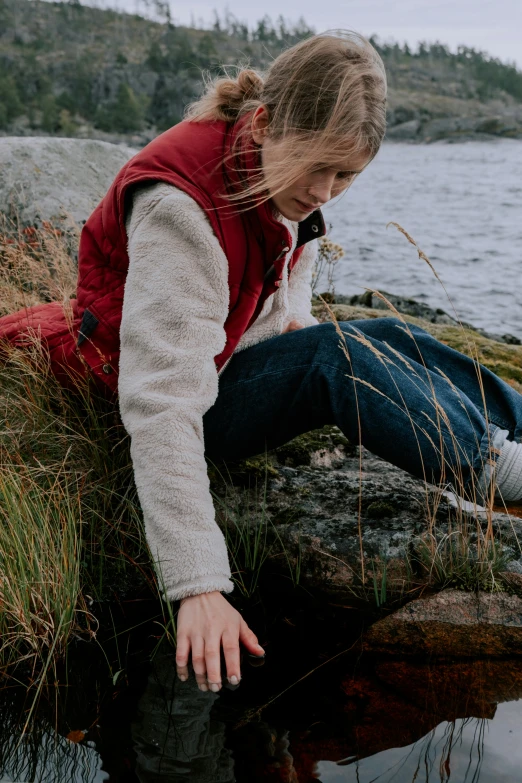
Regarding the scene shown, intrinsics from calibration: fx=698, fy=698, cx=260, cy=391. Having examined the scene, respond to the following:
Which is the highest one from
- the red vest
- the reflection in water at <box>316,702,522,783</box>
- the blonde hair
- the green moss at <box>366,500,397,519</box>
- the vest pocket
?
the blonde hair

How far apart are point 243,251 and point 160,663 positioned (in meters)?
1.26

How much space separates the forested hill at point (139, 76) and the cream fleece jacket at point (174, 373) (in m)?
39.9

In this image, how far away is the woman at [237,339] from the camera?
69.1 inches

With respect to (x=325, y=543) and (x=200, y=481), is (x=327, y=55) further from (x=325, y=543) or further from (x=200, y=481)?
(x=325, y=543)

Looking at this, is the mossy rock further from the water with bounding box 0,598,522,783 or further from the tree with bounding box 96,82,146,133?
the tree with bounding box 96,82,146,133

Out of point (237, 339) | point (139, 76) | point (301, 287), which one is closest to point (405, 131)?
point (139, 76)

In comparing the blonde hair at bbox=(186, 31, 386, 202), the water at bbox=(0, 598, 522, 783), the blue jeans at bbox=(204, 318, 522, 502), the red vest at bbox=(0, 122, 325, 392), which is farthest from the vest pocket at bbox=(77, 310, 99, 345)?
the water at bbox=(0, 598, 522, 783)

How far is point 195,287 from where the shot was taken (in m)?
1.92

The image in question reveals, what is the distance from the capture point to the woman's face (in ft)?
6.47

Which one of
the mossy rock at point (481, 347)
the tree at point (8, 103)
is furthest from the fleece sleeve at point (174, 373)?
the tree at point (8, 103)

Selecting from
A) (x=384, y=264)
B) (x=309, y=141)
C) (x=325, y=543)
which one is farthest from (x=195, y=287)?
(x=384, y=264)

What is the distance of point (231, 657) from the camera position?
5.02 feet

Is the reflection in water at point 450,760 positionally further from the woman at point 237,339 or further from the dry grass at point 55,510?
the dry grass at point 55,510

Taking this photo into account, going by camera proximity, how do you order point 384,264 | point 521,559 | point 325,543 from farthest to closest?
point 384,264 < point 325,543 < point 521,559
